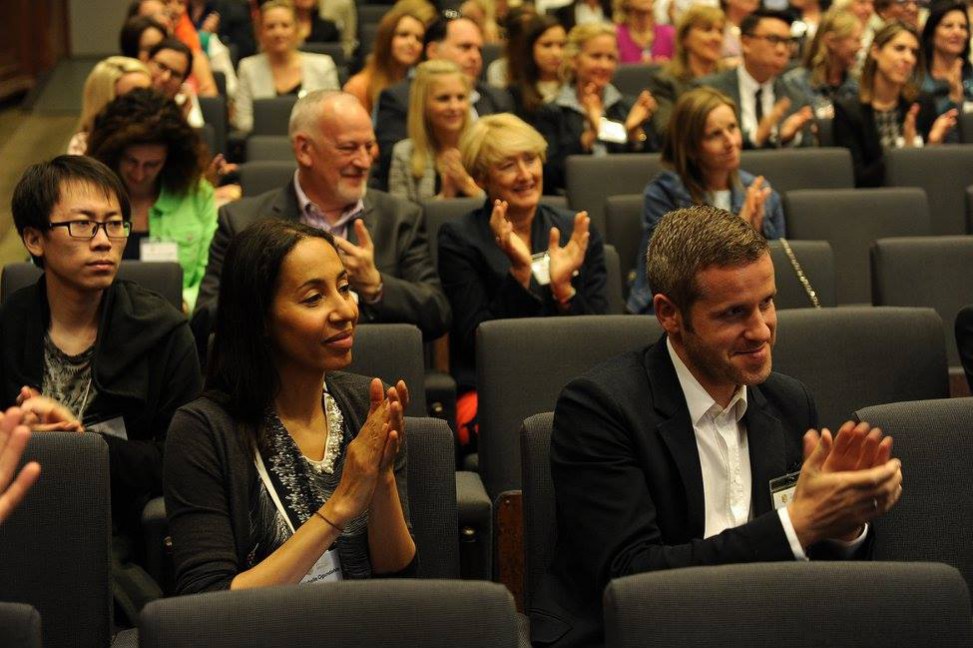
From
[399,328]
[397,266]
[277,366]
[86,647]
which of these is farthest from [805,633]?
[397,266]

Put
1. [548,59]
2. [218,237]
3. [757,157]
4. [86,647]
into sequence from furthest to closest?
1. [548,59]
2. [757,157]
3. [218,237]
4. [86,647]

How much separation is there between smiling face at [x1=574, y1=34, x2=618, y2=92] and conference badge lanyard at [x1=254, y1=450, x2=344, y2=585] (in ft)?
12.0

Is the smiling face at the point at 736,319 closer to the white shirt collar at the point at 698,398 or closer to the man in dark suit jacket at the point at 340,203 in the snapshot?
the white shirt collar at the point at 698,398

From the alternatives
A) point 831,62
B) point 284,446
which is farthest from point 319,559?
point 831,62

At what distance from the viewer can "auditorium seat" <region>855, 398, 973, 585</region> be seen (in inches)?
88.3

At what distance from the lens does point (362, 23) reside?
828 cm

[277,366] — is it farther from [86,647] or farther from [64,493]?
[86,647]

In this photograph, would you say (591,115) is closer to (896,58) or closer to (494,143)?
(896,58)

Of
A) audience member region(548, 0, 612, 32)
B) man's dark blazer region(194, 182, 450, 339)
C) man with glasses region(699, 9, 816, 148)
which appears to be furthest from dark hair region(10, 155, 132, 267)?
audience member region(548, 0, 612, 32)

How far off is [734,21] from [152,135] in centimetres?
474

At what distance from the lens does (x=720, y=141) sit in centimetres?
414

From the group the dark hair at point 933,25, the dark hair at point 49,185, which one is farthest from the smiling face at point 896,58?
the dark hair at point 49,185

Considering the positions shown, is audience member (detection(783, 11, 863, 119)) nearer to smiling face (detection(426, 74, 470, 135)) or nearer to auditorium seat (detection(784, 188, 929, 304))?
auditorium seat (detection(784, 188, 929, 304))

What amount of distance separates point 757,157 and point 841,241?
626 millimetres
